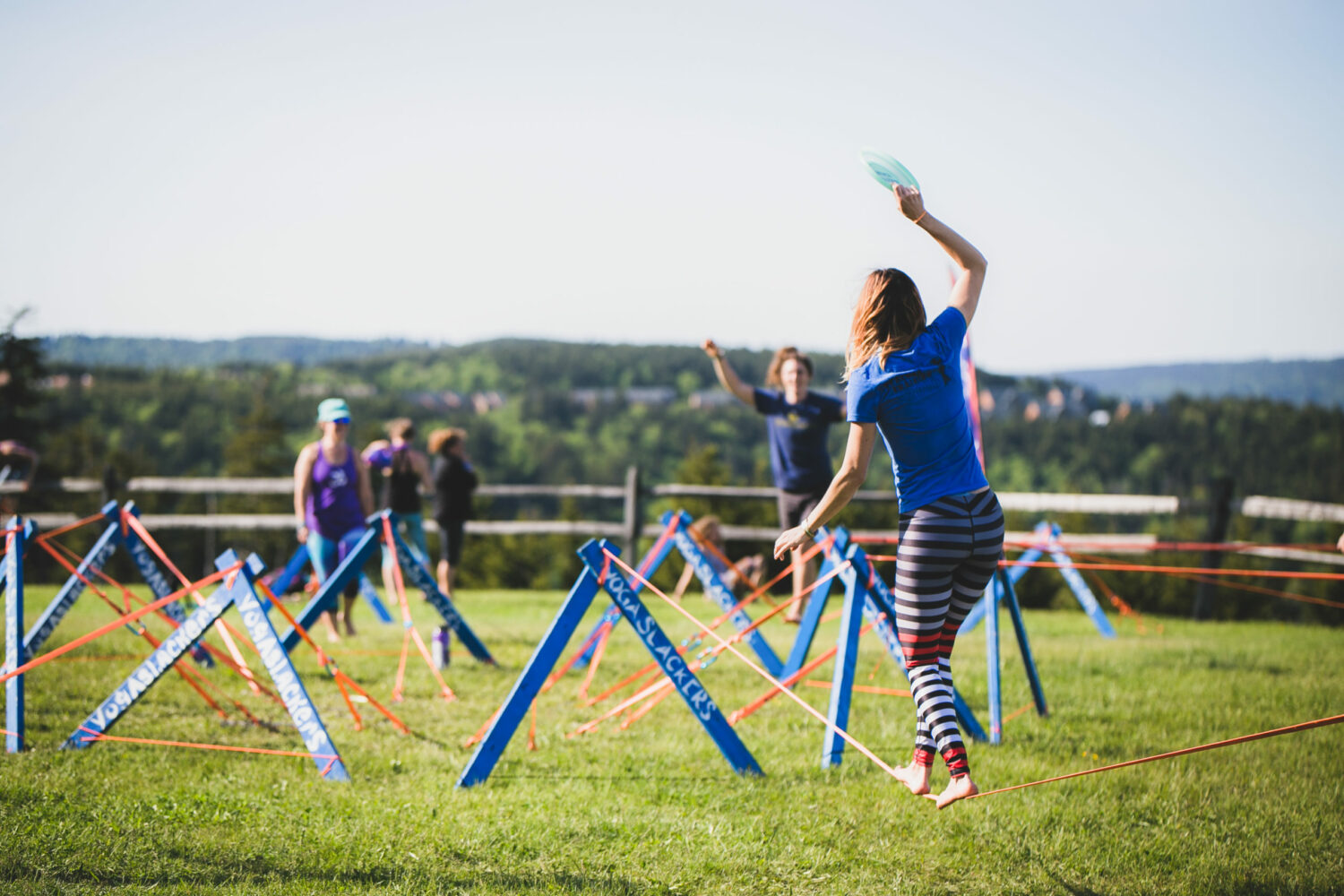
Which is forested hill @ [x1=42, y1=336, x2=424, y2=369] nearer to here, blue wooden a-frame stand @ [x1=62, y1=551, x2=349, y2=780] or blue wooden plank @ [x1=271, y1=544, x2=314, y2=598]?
blue wooden plank @ [x1=271, y1=544, x2=314, y2=598]

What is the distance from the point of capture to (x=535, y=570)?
63.5 meters

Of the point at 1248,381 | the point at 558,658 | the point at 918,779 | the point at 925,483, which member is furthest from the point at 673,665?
the point at 1248,381

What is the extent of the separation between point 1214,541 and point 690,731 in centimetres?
916

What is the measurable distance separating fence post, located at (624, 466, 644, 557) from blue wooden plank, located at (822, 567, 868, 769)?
7710 millimetres

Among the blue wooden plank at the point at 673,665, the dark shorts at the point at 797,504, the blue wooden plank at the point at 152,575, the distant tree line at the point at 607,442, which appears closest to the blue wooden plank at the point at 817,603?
the blue wooden plank at the point at 673,665

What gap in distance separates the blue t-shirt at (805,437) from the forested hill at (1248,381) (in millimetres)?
84260

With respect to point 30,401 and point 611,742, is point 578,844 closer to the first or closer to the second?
point 611,742

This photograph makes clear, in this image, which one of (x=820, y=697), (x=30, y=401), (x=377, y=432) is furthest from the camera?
(x=377, y=432)

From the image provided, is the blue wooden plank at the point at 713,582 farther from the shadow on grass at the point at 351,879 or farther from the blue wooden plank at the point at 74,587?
the blue wooden plank at the point at 74,587

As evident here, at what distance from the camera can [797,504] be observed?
7812 mm

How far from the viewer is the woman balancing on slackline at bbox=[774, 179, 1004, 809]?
125 inches

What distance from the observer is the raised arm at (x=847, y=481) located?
3.13m

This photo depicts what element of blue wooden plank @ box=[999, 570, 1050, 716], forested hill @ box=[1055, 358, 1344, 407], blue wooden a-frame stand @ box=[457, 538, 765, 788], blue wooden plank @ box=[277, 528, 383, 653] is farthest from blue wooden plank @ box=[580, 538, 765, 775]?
forested hill @ box=[1055, 358, 1344, 407]

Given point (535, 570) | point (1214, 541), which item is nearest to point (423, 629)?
point (1214, 541)
